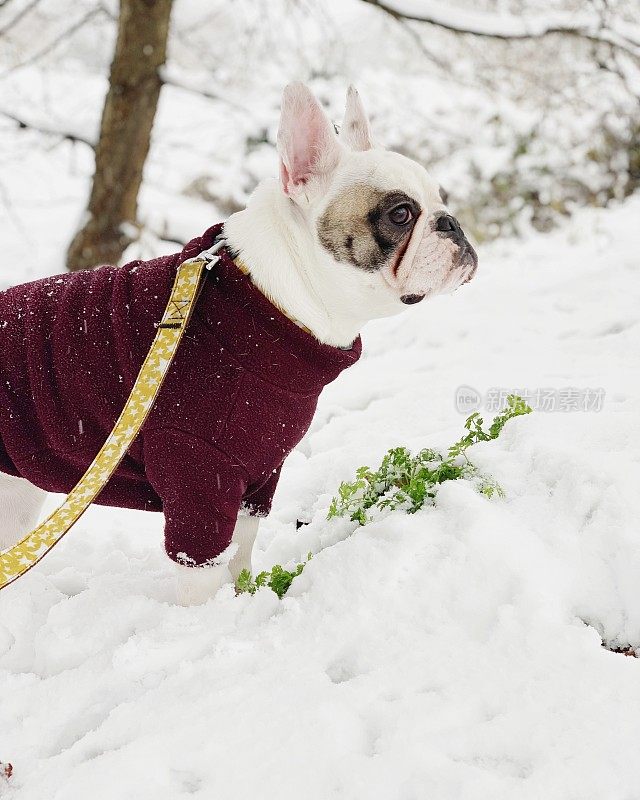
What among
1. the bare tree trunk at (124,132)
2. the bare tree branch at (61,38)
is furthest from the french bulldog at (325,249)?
the bare tree branch at (61,38)

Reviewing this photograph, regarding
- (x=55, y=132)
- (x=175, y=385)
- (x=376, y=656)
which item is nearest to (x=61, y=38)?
(x=55, y=132)

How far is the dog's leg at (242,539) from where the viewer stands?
256 centimetres

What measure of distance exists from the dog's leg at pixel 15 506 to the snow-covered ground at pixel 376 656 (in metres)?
0.16

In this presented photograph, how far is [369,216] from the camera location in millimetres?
2172

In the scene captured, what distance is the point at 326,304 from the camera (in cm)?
222

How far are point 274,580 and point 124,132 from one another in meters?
4.85

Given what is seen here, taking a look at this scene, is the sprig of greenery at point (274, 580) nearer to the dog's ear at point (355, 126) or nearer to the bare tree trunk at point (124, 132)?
the dog's ear at point (355, 126)

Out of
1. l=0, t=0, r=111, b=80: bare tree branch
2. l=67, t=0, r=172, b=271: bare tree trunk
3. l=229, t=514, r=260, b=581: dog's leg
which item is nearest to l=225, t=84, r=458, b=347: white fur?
l=229, t=514, r=260, b=581: dog's leg

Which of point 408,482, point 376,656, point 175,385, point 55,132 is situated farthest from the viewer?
point 55,132

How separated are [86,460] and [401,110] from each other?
25.8 ft

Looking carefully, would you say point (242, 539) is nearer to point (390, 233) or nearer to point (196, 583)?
point (196, 583)

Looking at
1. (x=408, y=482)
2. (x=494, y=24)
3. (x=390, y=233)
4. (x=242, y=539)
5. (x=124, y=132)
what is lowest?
(x=242, y=539)

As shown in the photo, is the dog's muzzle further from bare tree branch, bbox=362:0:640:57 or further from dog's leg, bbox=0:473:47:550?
bare tree branch, bbox=362:0:640:57

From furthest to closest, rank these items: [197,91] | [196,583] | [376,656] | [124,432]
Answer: [197,91] < [196,583] < [124,432] < [376,656]
